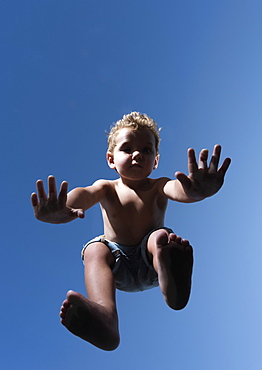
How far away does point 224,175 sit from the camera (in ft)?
8.37

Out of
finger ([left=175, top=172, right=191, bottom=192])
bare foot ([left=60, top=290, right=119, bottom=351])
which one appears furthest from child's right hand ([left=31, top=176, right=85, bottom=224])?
finger ([left=175, top=172, right=191, bottom=192])

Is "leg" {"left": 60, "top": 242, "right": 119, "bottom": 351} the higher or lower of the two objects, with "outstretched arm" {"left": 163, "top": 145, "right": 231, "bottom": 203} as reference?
lower

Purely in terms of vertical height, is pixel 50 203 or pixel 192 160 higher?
pixel 192 160

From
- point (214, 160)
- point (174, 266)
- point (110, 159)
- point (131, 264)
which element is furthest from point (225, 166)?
point (110, 159)

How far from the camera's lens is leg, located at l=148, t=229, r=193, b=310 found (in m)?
2.45

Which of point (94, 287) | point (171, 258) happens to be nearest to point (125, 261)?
point (94, 287)

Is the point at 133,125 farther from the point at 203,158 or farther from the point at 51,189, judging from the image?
the point at 51,189

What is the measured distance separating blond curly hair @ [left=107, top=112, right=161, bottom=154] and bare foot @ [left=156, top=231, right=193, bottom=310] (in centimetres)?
128

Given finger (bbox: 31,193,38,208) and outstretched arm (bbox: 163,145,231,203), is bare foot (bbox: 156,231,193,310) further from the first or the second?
finger (bbox: 31,193,38,208)

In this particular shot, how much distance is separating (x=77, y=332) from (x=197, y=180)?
1161 millimetres

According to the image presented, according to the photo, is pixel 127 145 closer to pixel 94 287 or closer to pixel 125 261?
pixel 125 261

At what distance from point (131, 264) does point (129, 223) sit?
1.10 feet

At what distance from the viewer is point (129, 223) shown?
3.32 m

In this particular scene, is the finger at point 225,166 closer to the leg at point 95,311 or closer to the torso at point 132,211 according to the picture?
the torso at point 132,211
